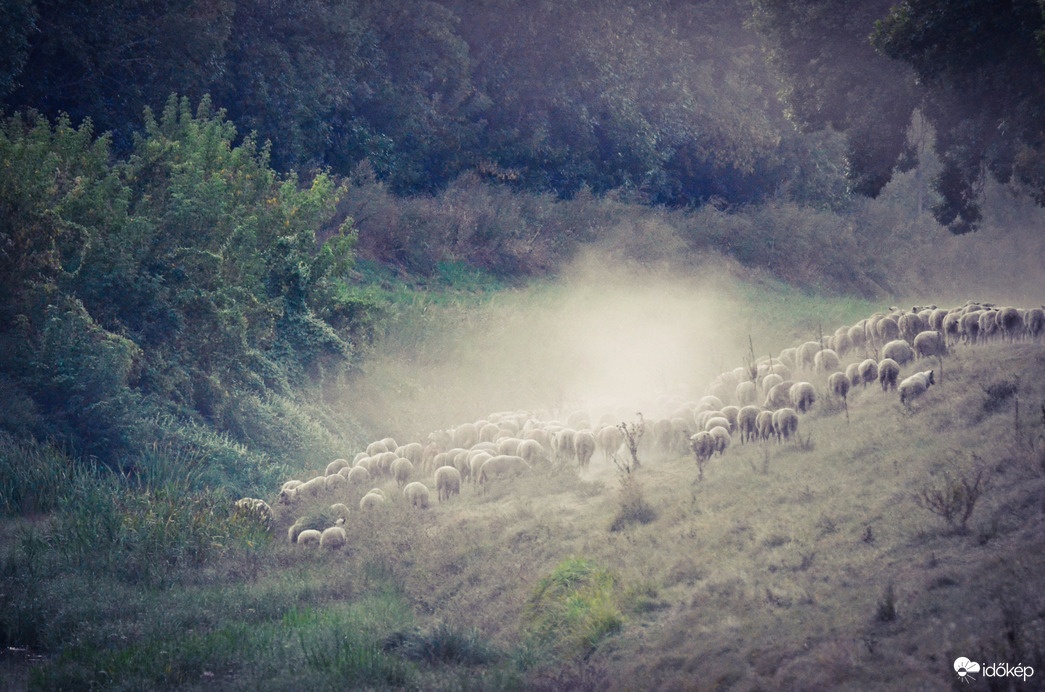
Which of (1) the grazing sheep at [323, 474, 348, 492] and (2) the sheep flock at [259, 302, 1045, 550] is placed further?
(1) the grazing sheep at [323, 474, 348, 492]

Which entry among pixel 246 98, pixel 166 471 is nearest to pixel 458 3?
pixel 246 98

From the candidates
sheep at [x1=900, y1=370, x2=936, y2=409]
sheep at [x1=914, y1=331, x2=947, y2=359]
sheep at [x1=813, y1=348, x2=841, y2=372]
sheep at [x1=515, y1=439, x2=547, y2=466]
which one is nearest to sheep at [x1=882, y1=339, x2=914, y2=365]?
sheep at [x1=914, y1=331, x2=947, y2=359]

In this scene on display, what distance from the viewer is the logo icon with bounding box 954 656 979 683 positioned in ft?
17.1

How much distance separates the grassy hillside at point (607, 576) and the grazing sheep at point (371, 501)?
239 millimetres

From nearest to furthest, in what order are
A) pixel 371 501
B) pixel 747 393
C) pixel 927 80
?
1. pixel 371 501
2. pixel 747 393
3. pixel 927 80

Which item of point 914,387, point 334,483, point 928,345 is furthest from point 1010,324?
point 334,483

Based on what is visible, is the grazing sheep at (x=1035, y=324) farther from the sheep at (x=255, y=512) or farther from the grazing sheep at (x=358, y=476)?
the sheep at (x=255, y=512)

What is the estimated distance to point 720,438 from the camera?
40.3ft

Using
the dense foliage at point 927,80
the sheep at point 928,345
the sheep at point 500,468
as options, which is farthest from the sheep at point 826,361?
the sheep at point 500,468

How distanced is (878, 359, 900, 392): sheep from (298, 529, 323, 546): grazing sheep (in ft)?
26.5

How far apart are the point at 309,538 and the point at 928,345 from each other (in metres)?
9.70

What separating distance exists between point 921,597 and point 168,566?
7.96m

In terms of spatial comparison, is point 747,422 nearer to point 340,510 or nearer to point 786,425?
point 786,425

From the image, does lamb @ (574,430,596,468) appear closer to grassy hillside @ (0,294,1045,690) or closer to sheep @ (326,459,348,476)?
grassy hillside @ (0,294,1045,690)
